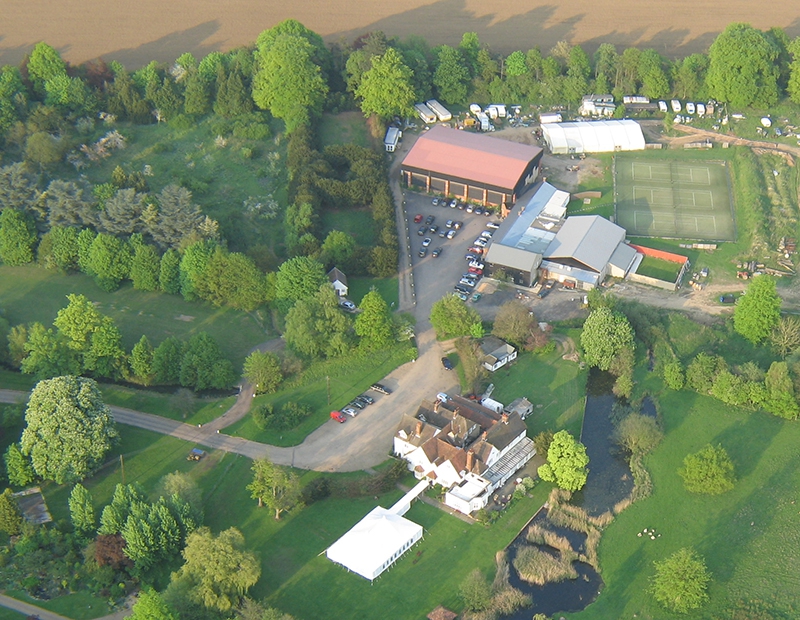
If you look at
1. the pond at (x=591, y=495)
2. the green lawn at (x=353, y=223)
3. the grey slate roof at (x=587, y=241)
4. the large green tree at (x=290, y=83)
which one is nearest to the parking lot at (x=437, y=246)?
the green lawn at (x=353, y=223)

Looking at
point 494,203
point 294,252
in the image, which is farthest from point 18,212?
point 494,203

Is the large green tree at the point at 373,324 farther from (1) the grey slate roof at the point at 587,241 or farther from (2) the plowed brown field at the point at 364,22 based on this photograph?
(2) the plowed brown field at the point at 364,22

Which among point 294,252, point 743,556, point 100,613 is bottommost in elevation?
point 743,556

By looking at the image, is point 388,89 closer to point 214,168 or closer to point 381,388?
point 214,168

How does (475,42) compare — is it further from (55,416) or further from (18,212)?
(55,416)

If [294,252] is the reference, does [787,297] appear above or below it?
below

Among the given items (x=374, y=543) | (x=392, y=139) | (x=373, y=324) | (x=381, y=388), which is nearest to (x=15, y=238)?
(x=373, y=324)
